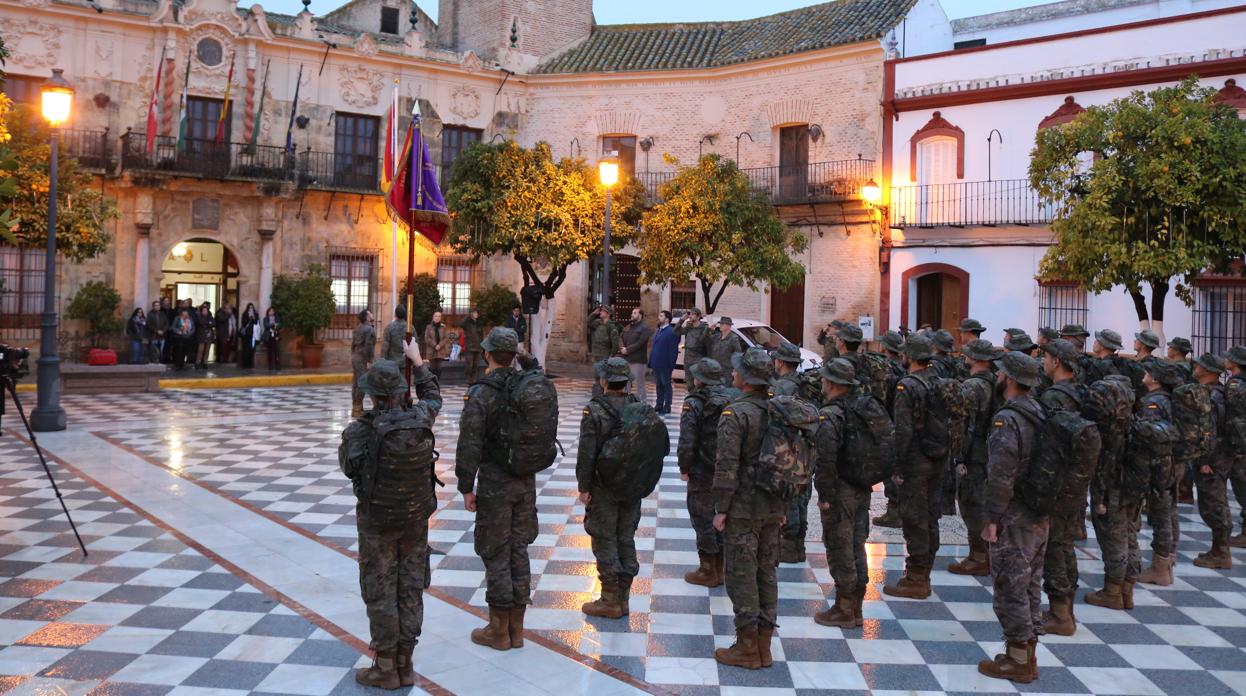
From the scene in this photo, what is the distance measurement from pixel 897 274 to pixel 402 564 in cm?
1839

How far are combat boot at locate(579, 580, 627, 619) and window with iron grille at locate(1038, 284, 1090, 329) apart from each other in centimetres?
1555

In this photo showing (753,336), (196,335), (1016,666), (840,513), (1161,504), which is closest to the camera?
(1016,666)

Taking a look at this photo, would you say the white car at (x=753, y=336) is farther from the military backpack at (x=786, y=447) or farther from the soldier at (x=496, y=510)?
the soldier at (x=496, y=510)

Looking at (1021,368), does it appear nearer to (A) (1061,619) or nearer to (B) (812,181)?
(A) (1061,619)

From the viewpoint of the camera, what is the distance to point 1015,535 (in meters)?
5.93

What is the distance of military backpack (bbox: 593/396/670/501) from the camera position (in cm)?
634

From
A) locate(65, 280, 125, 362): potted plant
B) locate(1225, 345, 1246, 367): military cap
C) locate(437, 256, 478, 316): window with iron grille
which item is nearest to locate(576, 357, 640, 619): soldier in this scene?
locate(1225, 345, 1246, 367): military cap

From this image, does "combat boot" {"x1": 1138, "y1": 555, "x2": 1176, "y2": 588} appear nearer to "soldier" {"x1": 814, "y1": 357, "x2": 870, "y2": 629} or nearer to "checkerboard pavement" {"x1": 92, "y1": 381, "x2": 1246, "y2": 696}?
"checkerboard pavement" {"x1": 92, "y1": 381, "x2": 1246, "y2": 696}

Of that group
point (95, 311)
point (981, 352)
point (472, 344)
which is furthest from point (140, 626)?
point (95, 311)

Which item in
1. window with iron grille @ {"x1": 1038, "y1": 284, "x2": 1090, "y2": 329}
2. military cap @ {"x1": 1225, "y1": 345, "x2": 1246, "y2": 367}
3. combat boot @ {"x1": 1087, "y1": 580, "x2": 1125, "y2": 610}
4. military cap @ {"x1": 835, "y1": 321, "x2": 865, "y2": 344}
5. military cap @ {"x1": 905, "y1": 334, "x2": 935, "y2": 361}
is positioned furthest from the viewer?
window with iron grille @ {"x1": 1038, "y1": 284, "x2": 1090, "y2": 329}

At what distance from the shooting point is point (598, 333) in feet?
53.3

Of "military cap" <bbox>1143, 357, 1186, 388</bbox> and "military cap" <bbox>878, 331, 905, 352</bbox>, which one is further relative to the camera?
"military cap" <bbox>878, 331, 905, 352</bbox>

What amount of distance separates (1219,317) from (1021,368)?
14.5m

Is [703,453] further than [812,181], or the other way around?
[812,181]
